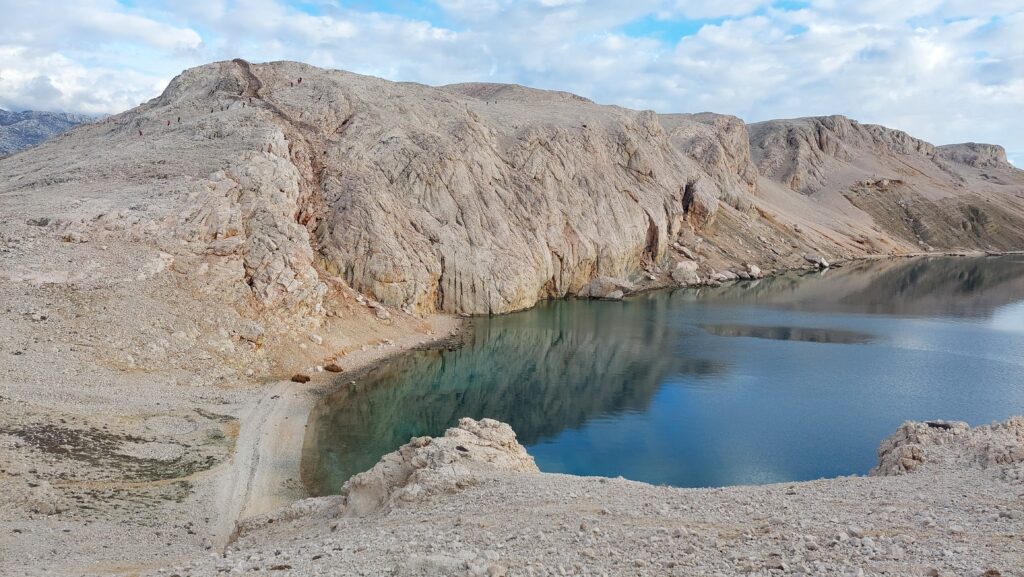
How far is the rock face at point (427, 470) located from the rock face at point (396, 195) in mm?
22665

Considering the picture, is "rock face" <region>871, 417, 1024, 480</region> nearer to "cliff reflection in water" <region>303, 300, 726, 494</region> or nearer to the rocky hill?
"cliff reflection in water" <region>303, 300, 726, 494</region>

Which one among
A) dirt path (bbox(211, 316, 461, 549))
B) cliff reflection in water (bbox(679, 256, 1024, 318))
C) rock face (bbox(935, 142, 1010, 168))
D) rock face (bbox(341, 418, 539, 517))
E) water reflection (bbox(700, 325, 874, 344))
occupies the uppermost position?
rock face (bbox(935, 142, 1010, 168))

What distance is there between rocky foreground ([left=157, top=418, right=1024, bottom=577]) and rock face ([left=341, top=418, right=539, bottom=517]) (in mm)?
46

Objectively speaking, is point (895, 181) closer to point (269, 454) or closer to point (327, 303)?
point (327, 303)

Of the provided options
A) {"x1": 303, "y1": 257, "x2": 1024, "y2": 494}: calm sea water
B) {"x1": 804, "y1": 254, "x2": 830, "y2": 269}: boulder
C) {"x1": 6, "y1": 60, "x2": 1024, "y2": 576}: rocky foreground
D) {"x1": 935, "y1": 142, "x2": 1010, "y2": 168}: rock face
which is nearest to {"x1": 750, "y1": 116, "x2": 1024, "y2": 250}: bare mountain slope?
{"x1": 935, "y1": 142, "x2": 1010, "y2": 168}: rock face

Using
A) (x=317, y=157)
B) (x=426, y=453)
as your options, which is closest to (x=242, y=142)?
(x=317, y=157)

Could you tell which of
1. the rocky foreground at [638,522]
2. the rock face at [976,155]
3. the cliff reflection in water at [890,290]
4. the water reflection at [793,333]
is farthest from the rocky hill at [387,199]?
the rock face at [976,155]

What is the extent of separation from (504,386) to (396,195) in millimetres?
23735

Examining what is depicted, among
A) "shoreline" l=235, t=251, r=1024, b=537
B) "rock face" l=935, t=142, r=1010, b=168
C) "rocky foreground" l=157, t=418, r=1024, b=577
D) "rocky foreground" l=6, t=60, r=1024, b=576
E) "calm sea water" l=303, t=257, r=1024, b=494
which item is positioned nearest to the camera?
"rocky foreground" l=157, t=418, r=1024, b=577

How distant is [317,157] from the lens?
56312mm

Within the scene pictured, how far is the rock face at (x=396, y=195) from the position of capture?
1626 inches

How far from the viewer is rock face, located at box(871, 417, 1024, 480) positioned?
17938 millimetres

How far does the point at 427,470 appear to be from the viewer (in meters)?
18.7

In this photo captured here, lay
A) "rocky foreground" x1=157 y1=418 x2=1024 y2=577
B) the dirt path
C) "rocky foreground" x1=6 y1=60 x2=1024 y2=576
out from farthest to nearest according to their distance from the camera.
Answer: the dirt path
"rocky foreground" x1=6 y1=60 x2=1024 y2=576
"rocky foreground" x1=157 y1=418 x2=1024 y2=577
